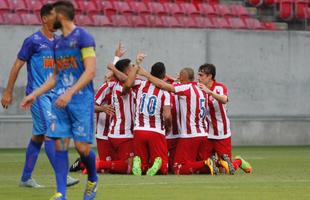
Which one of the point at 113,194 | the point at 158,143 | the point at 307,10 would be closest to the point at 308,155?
the point at 158,143

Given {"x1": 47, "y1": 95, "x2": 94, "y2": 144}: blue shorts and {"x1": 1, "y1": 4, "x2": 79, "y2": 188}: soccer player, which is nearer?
{"x1": 47, "y1": 95, "x2": 94, "y2": 144}: blue shorts

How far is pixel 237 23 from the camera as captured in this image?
28.4 meters

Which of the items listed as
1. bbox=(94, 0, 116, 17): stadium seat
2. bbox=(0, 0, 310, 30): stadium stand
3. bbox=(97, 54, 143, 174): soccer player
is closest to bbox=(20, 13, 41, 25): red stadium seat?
bbox=(0, 0, 310, 30): stadium stand

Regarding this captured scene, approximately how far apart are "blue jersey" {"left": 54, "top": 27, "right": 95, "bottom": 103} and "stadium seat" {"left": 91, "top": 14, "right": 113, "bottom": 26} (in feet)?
48.9

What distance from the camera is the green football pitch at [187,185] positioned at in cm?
1220

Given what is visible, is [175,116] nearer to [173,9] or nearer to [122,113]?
[122,113]

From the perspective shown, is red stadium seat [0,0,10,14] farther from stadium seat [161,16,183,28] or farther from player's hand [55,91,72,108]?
player's hand [55,91,72,108]

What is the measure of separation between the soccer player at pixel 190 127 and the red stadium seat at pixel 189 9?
1111 cm

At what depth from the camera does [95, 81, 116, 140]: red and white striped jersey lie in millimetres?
16891

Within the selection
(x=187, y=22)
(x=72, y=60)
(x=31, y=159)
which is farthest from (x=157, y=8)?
(x=72, y=60)

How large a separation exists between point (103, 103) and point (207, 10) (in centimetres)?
1174

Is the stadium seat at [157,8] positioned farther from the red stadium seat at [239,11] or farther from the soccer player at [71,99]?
the soccer player at [71,99]

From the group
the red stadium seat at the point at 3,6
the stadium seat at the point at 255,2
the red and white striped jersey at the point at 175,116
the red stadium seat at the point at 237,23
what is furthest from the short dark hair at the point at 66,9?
the stadium seat at the point at 255,2

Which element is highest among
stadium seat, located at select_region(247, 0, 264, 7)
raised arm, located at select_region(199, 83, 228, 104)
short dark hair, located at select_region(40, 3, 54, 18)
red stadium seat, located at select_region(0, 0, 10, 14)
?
stadium seat, located at select_region(247, 0, 264, 7)
